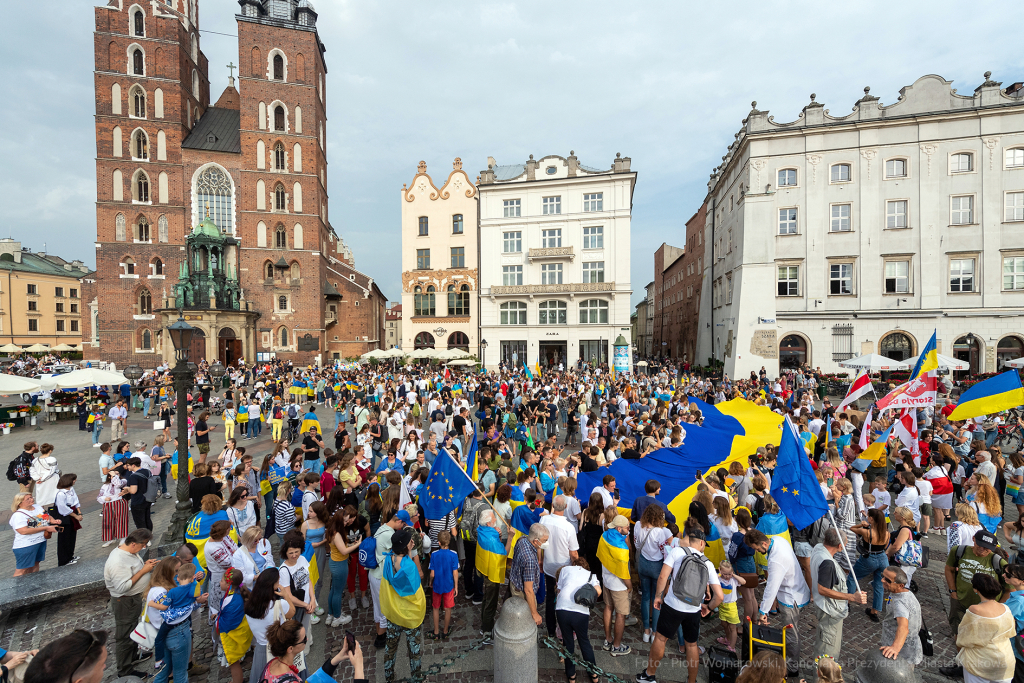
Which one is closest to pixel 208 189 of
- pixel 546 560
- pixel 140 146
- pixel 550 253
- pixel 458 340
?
pixel 140 146

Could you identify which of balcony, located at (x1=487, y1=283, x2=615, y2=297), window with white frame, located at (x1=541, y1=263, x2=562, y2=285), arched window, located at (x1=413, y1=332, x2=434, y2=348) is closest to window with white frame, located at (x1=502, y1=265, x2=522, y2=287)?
balcony, located at (x1=487, y1=283, x2=615, y2=297)

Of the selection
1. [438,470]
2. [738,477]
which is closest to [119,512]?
[438,470]

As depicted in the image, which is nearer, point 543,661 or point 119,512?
point 543,661

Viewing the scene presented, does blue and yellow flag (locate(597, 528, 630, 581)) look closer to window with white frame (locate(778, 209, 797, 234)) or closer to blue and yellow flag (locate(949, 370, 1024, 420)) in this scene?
blue and yellow flag (locate(949, 370, 1024, 420))

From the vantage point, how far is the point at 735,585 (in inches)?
198

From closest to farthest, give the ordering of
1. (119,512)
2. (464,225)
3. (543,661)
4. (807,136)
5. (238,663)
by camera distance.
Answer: (238,663)
(543,661)
(119,512)
(807,136)
(464,225)

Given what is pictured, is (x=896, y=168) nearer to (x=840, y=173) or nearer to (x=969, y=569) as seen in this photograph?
(x=840, y=173)

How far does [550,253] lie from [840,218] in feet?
63.0

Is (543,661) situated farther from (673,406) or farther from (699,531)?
(673,406)

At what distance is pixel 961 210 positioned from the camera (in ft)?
90.0

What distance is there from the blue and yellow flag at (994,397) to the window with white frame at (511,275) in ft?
98.1

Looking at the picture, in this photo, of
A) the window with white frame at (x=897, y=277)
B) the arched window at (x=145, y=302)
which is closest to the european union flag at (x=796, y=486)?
the window with white frame at (x=897, y=277)

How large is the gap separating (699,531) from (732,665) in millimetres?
1495

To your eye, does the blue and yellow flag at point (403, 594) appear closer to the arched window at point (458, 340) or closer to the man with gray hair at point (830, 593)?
the man with gray hair at point (830, 593)
